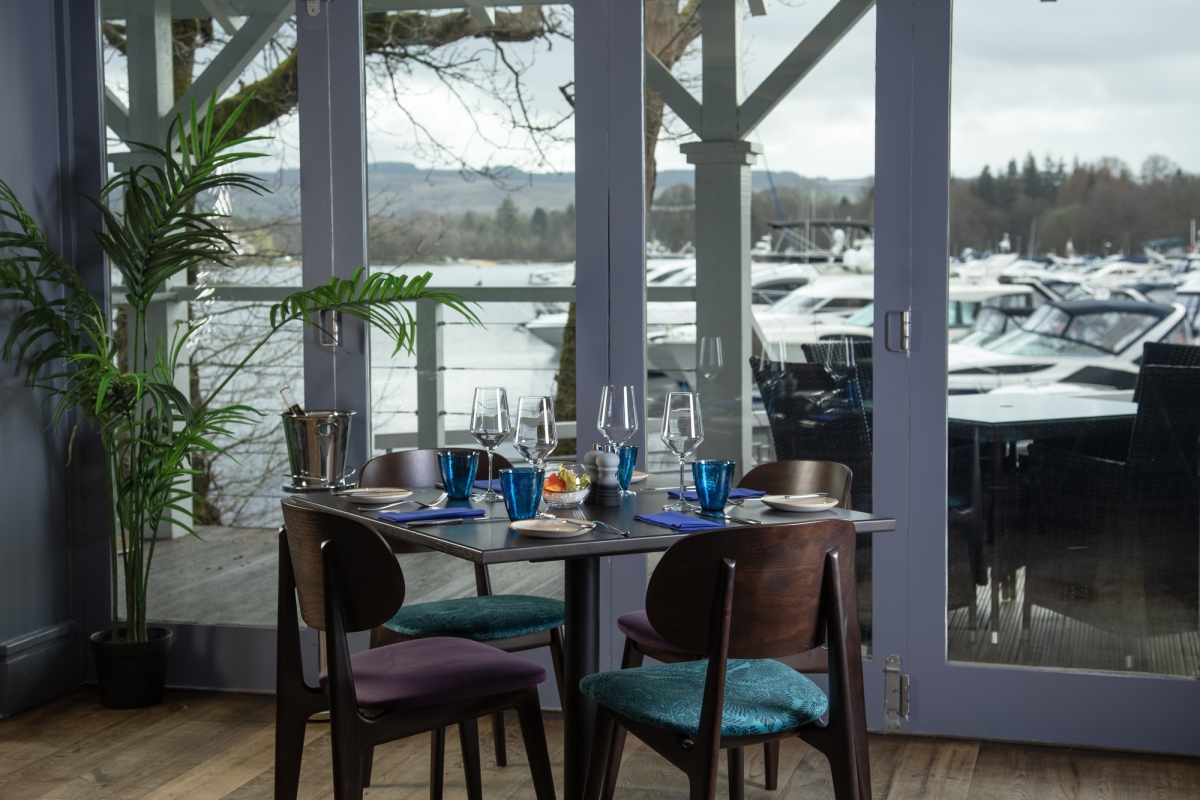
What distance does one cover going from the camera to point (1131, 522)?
324cm

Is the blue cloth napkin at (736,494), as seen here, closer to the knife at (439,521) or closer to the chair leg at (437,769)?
the knife at (439,521)

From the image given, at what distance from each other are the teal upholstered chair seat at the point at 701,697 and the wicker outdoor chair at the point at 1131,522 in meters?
1.37

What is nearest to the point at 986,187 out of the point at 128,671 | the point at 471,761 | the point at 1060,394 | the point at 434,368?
the point at 1060,394

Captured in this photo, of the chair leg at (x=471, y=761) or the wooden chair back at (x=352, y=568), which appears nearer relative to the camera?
the wooden chair back at (x=352, y=568)

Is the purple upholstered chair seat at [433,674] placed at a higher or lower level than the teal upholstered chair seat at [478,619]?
higher

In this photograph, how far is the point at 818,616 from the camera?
78.6 inches

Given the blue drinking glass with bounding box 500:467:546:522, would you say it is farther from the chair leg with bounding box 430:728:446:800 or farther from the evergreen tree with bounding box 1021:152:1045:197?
the evergreen tree with bounding box 1021:152:1045:197

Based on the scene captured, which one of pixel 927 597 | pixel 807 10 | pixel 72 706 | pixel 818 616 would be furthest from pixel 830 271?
pixel 72 706

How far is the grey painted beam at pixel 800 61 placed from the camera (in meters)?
3.36

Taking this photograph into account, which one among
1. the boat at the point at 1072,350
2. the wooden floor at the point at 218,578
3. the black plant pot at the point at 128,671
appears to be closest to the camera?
the boat at the point at 1072,350

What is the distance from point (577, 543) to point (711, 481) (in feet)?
1.40

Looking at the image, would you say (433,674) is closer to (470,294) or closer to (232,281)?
(470,294)

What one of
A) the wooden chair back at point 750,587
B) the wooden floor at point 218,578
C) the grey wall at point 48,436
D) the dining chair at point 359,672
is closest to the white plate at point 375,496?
the dining chair at point 359,672

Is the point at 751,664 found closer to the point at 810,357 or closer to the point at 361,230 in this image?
the point at 810,357
